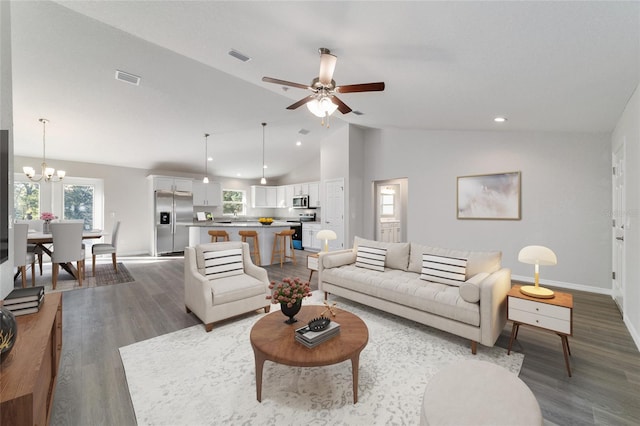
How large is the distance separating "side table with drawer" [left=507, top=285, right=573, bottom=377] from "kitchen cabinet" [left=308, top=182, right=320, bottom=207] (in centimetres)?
634

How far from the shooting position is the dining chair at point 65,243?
4277mm

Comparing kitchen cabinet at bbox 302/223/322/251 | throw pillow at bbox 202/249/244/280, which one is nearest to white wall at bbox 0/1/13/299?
throw pillow at bbox 202/249/244/280

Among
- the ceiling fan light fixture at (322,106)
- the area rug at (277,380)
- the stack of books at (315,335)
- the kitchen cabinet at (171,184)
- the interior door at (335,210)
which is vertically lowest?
the area rug at (277,380)

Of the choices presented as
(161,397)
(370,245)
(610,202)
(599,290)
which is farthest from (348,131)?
(161,397)

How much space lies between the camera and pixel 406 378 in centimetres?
209

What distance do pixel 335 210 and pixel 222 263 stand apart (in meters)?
3.77

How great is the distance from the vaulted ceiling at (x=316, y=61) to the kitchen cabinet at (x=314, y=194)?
3.29 meters

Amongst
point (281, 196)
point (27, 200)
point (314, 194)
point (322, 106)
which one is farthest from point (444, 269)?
point (27, 200)

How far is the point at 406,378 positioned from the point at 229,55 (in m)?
3.73

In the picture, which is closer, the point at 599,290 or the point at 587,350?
the point at 587,350

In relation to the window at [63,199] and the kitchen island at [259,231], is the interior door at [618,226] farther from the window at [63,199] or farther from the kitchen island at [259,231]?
the window at [63,199]

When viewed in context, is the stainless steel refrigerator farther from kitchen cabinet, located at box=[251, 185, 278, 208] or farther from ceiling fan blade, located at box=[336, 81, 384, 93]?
ceiling fan blade, located at box=[336, 81, 384, 93]

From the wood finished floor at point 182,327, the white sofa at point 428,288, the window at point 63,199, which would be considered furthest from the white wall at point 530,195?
the window at point 63,199

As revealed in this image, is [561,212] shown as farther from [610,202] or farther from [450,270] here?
[450,270]
